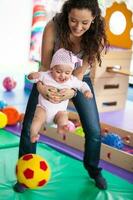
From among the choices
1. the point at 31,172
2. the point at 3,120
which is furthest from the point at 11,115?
the point at 31,172

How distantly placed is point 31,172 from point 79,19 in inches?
35.5

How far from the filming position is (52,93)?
71.3 inches

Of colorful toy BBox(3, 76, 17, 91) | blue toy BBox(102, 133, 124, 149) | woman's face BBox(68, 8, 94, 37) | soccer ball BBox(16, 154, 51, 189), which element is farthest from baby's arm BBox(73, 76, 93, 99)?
colorful toy BBox(3, 76, 17, 91)

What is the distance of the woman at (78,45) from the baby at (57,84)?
4cm

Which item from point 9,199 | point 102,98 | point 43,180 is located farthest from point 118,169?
point 102,98

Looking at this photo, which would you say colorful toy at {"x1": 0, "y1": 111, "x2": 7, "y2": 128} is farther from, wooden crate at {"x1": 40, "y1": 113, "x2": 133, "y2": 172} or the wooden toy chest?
the wooden toy chest

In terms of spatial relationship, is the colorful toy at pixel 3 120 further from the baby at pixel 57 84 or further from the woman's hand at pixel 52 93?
the woman's hand at pixel 52 93

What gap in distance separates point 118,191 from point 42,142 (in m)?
0.96

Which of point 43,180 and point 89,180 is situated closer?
point 43,180

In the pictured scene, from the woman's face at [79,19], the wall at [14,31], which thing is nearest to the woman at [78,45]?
the woman's face at [79,19]

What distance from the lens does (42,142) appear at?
117 inches

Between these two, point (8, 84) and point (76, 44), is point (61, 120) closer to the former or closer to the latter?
point (76, 44)

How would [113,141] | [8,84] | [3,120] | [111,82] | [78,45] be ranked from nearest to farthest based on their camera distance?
[78,45] < [113,141] < [3,120] < [111,82] < [8,84]

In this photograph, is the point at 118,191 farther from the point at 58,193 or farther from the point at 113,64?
the point at 113,64
